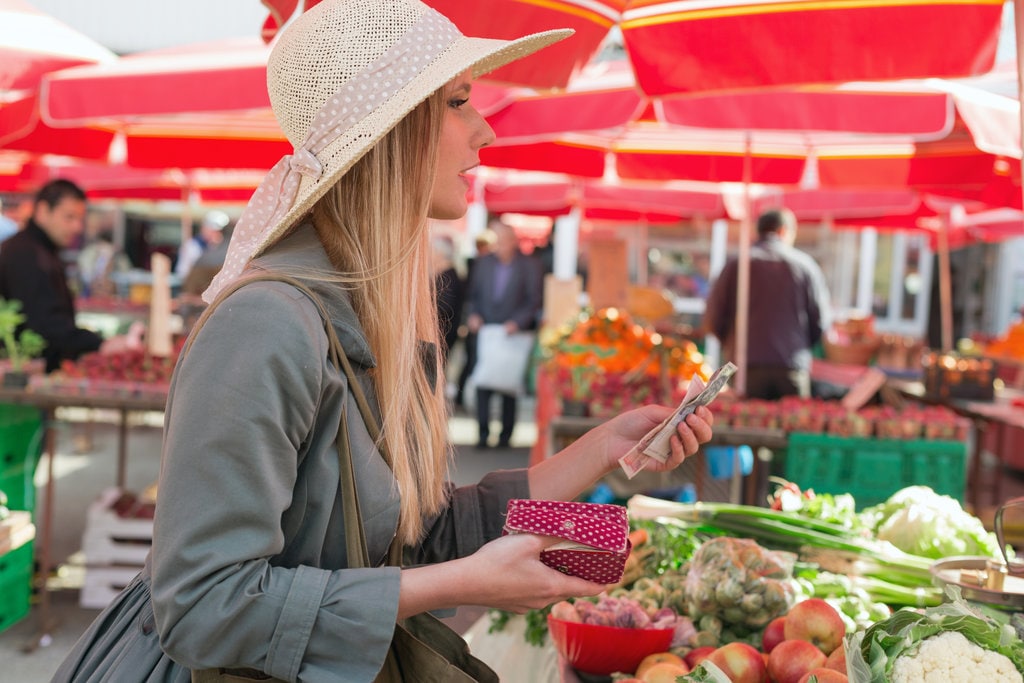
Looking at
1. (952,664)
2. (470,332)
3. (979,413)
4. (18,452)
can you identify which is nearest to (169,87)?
(18,452)

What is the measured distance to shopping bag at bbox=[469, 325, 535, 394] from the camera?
1017 cm

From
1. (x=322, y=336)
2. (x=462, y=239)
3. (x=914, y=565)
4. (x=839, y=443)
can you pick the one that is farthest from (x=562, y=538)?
(x=462, y=239)

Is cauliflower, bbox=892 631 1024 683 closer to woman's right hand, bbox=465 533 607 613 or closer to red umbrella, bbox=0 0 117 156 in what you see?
woman's right hand, bbox=465 533 607 613

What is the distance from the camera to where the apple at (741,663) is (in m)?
2.21

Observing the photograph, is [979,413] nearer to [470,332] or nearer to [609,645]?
[609,645]

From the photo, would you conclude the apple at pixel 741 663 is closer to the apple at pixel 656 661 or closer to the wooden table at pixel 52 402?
the apple at pixel 656 661

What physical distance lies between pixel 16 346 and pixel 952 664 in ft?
17.0

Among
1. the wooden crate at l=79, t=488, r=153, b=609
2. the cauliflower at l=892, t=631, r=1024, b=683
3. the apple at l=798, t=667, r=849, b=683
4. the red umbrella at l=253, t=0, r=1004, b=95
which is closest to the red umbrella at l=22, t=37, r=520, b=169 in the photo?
the red umbrella at l=253, t=0, r=1004, b=95

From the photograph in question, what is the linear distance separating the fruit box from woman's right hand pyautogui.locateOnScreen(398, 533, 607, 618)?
12.4 feet

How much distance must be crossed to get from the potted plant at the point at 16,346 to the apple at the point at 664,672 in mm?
4124

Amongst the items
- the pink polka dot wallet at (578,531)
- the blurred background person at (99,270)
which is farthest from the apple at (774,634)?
the blurred background person at (99,270)

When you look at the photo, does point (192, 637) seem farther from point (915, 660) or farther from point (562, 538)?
point (915, 660)

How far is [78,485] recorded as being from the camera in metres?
7.85

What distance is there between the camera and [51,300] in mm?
5930
